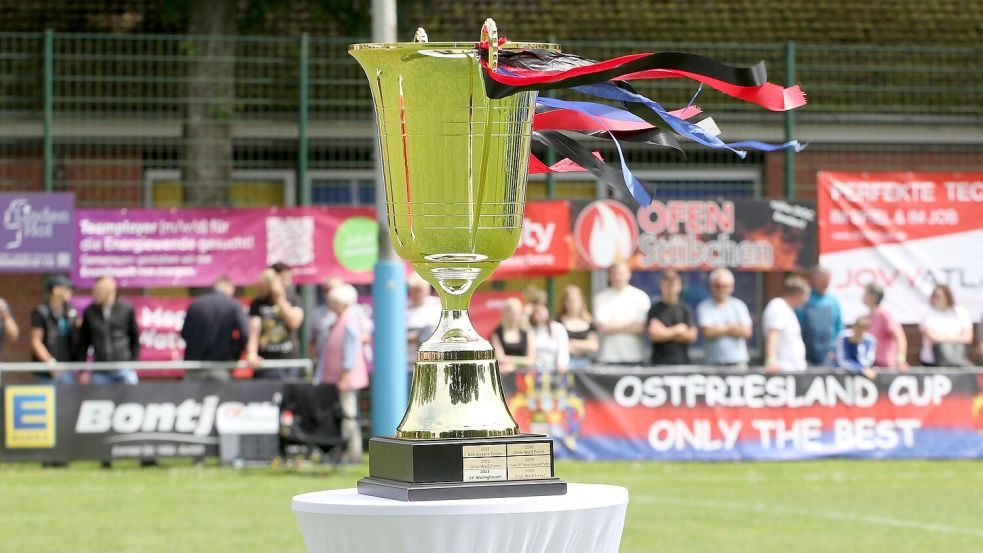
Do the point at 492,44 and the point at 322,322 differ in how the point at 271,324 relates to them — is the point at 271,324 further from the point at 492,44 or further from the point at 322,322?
the point at 492,44

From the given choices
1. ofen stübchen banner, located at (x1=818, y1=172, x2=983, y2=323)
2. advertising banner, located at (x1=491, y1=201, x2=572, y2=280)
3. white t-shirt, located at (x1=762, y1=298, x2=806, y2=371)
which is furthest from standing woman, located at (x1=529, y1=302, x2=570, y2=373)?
ofen stübchen banner, located at (x1=818, y1=172, x2=983, y2=323)

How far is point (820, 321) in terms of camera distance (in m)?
16.4

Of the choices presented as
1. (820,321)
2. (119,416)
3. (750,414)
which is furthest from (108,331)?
(820,321)

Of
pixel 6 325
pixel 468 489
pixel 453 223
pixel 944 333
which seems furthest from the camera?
pixel 944 333

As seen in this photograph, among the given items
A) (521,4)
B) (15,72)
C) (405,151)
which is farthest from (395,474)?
(521,4)

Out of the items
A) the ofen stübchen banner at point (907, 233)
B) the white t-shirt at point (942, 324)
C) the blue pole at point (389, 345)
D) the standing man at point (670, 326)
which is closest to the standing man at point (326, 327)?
the blue pole at point (389, 345)

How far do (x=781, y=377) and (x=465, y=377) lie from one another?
1141 cm

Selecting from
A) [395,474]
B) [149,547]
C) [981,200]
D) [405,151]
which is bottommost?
[149,547]

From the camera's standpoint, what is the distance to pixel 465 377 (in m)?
4.82

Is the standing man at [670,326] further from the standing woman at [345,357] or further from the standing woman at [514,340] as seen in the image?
the standing woman at [345,357]

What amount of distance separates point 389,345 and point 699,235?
4.28 metres

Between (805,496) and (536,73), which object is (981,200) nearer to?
(805,496)

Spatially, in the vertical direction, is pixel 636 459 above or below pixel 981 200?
below

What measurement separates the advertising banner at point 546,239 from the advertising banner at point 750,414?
176cm
